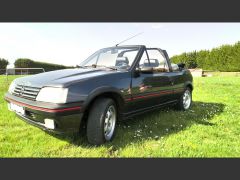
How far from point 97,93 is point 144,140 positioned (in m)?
1.15

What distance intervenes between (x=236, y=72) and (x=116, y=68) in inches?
1003

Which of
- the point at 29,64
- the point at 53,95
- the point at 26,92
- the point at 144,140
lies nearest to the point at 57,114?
the point at 53,95

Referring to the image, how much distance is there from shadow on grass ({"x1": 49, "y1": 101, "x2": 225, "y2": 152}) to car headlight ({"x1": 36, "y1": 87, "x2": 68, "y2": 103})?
0.87 metres

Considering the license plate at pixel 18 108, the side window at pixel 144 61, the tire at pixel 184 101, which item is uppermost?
the side window at pixel 144 61

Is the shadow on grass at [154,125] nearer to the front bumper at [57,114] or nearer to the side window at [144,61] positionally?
the front bumper at [57,114]

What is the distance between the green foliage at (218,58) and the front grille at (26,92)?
1109 inches

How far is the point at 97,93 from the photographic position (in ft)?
10.9

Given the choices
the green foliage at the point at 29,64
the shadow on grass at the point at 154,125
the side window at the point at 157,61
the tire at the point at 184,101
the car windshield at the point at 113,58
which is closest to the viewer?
the shadow on grass at the point at 154,125

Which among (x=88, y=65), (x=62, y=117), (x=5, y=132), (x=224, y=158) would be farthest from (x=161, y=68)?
(x=5, y=132)

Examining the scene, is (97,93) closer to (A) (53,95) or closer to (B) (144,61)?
(A) (53,95)

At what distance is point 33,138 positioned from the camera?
3.74 m

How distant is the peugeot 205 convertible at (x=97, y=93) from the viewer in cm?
310

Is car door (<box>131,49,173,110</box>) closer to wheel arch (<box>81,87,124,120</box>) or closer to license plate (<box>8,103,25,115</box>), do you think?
wheel arch (<box>81,87,124,120</box>)

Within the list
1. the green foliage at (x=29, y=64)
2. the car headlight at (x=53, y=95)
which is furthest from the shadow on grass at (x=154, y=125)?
the green foliage at (x=29, y=64)
